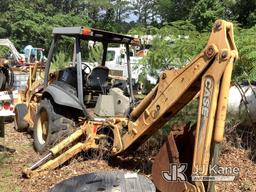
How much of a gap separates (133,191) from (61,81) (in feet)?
10.6

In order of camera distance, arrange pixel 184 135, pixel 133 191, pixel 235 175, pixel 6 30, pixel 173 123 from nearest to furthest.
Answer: pixel 133 191 → pixel 184 135 → pixel 235 175 → pixel 173 123 → pixel 6 30

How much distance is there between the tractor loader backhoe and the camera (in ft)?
13.3

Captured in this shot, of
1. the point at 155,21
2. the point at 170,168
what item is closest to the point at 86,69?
the point at 170,168

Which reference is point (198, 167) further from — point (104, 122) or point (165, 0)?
point (165, 0)

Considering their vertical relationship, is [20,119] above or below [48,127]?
below

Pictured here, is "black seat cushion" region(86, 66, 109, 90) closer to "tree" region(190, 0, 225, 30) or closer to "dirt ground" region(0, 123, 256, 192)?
"dirt ground" region(0, 123, 256, 192)

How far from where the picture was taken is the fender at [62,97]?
6492 millimetres

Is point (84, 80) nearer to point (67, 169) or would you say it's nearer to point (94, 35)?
point (94, 35)

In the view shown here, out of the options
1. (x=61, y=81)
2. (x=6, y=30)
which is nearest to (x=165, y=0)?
(x=6, y=30)

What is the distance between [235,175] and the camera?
18.5 feet

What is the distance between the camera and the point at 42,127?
743 cm

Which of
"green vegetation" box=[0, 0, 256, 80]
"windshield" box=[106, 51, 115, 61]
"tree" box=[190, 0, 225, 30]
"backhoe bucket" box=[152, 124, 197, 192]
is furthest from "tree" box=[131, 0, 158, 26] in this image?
"backhoe bucket" box=[152, 124, 197, 192]

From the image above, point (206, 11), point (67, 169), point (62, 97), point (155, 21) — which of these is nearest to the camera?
point (67, 169)

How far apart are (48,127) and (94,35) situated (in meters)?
1.57
